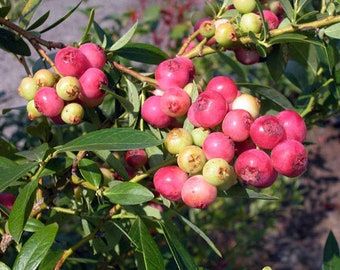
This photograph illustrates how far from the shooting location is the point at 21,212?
2.46ft

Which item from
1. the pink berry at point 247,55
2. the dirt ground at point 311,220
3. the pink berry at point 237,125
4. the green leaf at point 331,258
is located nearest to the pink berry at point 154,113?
the pink berry at point 237,125

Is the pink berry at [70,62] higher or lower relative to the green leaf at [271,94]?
higher

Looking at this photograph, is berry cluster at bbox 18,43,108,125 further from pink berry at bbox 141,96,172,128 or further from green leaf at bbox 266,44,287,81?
green leaf at bbox 266,44,287,81

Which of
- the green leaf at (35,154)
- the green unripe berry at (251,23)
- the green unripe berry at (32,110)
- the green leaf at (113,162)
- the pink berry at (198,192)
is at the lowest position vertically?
the green leaf at (113,162)

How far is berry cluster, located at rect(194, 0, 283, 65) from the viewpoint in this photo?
897 millimetres

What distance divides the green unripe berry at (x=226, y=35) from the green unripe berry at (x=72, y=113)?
0.25 m

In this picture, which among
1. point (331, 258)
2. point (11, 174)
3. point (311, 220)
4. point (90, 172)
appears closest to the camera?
point (11, 174)

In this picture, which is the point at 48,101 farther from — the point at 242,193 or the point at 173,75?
the point at 242,193

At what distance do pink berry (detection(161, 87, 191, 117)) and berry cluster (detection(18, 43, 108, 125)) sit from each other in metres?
0.10

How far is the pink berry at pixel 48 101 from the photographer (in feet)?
2.69

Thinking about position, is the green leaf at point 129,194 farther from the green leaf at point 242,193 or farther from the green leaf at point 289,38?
the green leaf at point 289,38

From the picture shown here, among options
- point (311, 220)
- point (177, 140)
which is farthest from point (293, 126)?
point (311, 220)

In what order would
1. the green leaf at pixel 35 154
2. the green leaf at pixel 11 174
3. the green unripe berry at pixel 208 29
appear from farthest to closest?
the green unripe berry at pixel 208 29 < the green leaf at pixel 35 154 < the green leaf at pixel 11 174

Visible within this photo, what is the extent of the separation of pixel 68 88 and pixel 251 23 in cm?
31
